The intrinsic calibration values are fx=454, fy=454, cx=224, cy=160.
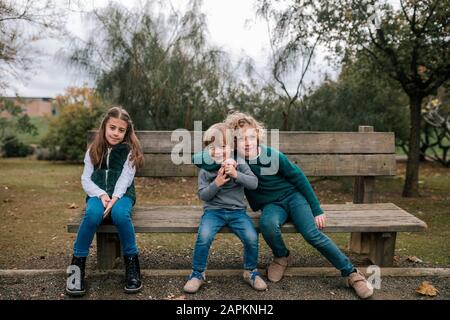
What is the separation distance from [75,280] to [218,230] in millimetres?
1020

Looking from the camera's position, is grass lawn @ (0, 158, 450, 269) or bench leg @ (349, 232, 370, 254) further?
grass lawn @ (0, 158, 450, 269)

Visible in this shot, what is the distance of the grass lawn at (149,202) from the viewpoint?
13.9ft

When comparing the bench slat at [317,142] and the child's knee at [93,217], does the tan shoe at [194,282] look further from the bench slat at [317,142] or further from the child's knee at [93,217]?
the bench slat at [317,142]

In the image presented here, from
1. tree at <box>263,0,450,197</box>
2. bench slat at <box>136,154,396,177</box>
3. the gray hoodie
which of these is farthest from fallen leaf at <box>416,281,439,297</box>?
tree at <box>263,0,450,197</box>

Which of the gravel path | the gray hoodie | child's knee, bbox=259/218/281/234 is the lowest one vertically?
the gravel path

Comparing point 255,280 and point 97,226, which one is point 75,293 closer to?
point 97,226

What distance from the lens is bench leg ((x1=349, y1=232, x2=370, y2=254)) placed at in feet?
13.2

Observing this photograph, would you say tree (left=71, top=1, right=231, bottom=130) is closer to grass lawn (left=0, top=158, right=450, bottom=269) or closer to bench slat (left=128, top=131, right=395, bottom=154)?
grass lawn (left=0, top=158, right=450, bottom=269)

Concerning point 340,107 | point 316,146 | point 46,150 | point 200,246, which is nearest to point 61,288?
point 200,246

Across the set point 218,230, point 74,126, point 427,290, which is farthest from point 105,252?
point 74,126

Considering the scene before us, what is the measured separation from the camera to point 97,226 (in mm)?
3125

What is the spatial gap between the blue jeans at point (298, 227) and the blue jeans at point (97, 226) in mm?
920

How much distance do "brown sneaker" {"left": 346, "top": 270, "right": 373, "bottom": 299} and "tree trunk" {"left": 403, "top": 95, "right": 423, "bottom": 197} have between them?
480cm
